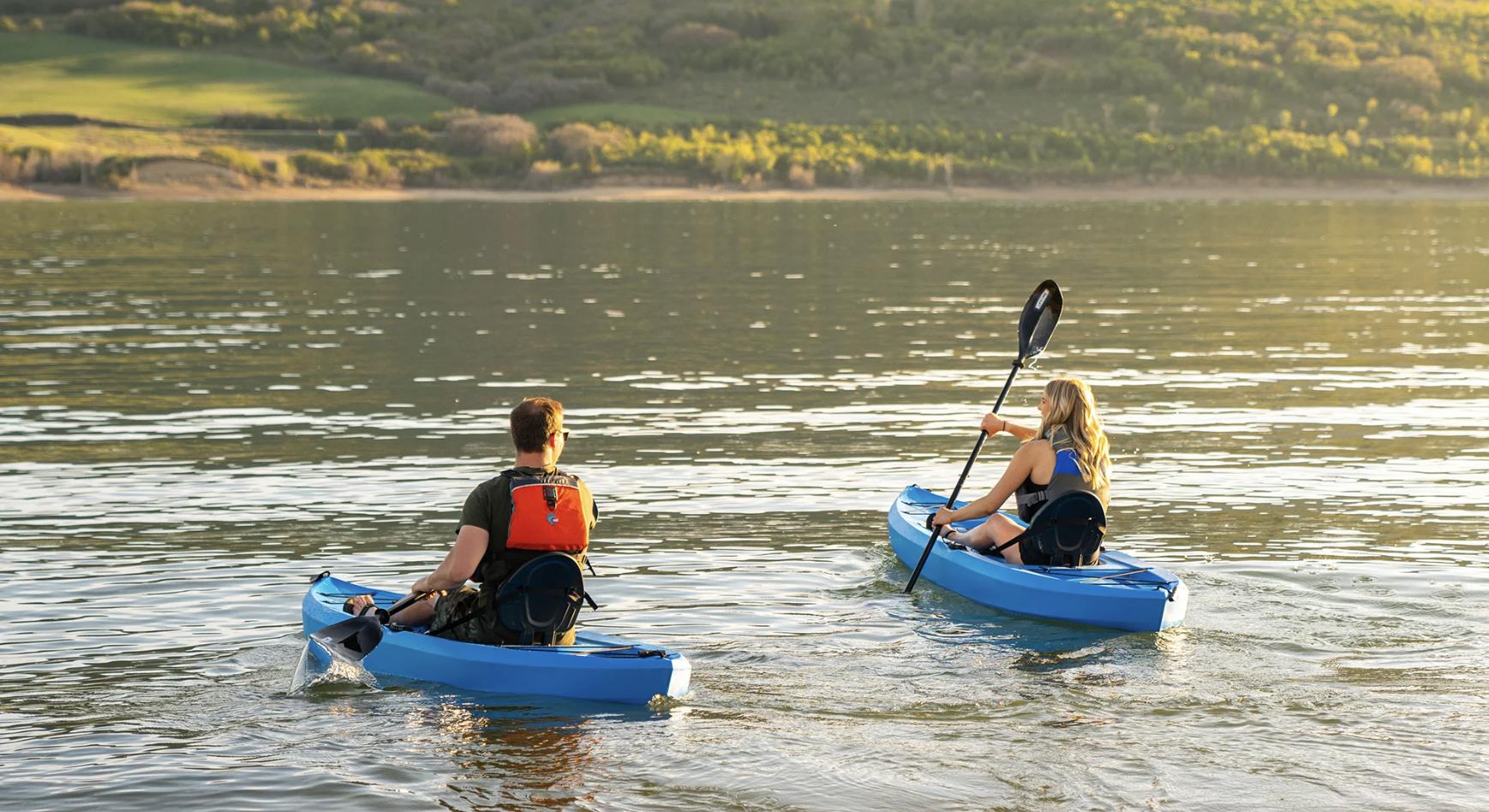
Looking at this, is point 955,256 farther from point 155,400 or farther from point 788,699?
point 788,699

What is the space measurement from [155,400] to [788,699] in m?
15.3

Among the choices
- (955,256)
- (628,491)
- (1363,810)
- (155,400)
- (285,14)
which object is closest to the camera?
(1363,810)

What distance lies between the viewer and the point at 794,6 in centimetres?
15812

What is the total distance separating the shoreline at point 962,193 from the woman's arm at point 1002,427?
272 feet

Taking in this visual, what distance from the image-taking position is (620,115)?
387ft

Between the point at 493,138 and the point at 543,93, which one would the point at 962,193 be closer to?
the point at 493,138

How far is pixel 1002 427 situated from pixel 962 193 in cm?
9075

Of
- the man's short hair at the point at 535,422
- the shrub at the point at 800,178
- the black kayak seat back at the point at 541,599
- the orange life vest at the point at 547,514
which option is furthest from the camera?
the shrub at the point at 800,178

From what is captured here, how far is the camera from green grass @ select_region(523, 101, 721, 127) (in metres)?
115

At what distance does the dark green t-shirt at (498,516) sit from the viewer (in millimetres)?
9969

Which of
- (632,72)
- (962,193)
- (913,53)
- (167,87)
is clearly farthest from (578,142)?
(913,53)

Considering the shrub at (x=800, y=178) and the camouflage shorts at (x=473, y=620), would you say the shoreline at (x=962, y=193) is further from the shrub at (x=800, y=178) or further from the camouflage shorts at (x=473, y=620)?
the camouflage shorts at (x=473, y=620)

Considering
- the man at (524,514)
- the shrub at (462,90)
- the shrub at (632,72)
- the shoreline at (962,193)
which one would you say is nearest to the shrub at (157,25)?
the shrub at (462,90)

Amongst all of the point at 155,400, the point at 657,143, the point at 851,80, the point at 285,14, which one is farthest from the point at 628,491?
the point at 285,14
